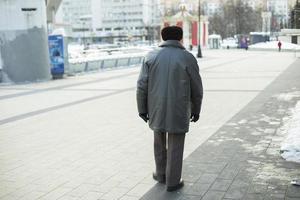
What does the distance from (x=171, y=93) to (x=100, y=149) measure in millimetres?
2597

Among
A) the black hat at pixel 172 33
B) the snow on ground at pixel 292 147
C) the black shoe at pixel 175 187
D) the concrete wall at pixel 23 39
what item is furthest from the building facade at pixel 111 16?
the black shoe at pixel 175 187

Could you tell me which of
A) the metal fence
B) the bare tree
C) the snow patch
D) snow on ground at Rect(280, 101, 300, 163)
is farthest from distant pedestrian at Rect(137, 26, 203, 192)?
the bare tree

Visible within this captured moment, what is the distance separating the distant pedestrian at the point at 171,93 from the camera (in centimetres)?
494

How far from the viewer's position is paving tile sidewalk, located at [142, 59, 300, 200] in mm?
5023

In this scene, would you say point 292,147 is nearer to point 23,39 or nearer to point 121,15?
point 23,39

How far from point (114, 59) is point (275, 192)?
21.0 m

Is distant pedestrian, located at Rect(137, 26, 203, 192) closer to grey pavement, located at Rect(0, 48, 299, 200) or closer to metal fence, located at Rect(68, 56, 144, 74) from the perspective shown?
grey pavement, located at Rect(0, 48, 299, 200)

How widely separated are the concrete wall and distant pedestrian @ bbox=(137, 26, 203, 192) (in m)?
13.7

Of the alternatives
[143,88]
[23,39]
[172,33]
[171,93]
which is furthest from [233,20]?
[171,93]

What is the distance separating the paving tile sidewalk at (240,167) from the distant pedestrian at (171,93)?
41 cm

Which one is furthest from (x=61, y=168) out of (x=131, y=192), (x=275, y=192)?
(x=275, y=192)

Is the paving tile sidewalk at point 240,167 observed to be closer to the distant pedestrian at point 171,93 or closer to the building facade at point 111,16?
the distant pedestrian at point 171,93

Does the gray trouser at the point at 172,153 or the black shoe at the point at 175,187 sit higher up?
the gray trouser at the point at 172,153

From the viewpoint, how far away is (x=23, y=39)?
58.7ft
